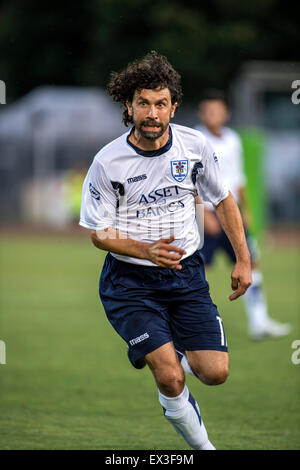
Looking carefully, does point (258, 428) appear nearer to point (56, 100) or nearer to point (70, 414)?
point (70, 414)

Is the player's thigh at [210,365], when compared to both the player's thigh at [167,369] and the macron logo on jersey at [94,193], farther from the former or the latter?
the macron logo on jersey at [94,193]

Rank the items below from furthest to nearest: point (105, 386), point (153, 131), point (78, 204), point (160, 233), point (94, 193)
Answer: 1. point (78, 204)
2. point (105, 386)
3. point (160, 233)
4. point (94, 193)
5. point (153, 131)

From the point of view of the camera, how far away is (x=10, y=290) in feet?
47.6

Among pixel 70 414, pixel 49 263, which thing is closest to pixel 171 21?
pixel 49 263

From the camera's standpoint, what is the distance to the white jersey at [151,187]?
521cm

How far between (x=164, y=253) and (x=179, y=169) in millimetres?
605

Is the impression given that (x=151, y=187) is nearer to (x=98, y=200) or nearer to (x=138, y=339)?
(x=98, y=200)

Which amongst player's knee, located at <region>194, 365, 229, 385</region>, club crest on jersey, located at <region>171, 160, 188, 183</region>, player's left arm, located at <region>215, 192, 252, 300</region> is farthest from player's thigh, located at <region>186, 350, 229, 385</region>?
club crest on jersey, located at <region>171, 160, 188, 183</region>

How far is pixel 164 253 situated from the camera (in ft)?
16.4

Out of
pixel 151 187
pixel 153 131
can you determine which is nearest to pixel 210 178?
pixel 151 187

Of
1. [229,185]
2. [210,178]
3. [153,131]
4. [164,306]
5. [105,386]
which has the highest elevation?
[153,131]

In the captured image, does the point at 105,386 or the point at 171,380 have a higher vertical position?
the point at 171,380

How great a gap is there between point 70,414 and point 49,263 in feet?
40.3

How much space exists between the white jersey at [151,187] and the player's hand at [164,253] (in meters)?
0.34
